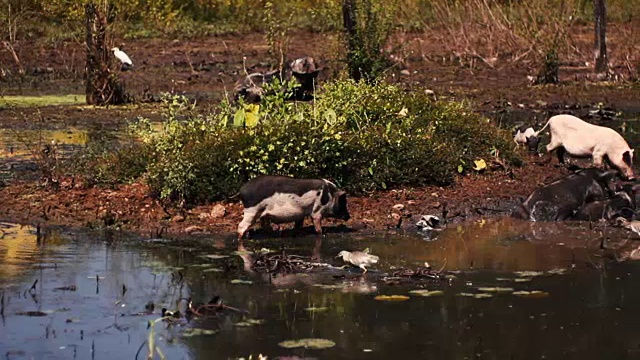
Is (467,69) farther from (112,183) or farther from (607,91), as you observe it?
(112,183)

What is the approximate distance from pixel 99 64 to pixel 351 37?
4.49 m

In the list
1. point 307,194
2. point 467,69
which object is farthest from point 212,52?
point 307,194

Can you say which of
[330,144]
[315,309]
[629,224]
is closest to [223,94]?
[330,144]

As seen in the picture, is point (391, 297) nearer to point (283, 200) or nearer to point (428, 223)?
point (283, 200)

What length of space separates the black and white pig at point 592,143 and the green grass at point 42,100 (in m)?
10.6

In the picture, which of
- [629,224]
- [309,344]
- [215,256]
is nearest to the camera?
[309,344]

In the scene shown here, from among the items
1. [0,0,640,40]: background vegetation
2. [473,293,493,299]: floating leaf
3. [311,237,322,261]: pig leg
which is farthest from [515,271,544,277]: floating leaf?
[0,0,640,40]: background vegetation

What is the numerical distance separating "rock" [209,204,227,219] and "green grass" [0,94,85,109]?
11.0 m

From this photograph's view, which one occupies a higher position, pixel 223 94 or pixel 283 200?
pixel 283 200

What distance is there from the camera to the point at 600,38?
27.2 m

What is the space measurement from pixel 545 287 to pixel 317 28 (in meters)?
26.4

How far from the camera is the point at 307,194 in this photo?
11.6 metres

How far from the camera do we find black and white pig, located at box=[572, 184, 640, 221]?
41.7 feet

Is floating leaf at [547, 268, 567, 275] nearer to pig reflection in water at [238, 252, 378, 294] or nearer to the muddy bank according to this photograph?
pig reflection in water at [238, 252, 378, 294]
